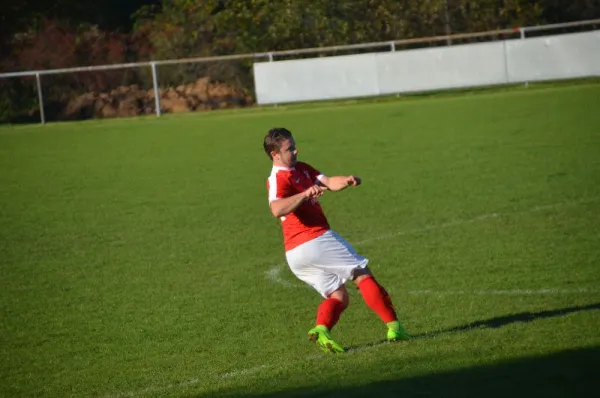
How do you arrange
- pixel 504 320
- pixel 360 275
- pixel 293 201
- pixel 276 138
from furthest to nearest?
pixel 504 320
pixel 360 275
pixel 276 138
pixel 293 201

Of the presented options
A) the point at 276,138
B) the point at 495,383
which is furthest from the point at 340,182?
the point at 495,383

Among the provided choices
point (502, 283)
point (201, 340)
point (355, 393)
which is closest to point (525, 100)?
point (502, 283)

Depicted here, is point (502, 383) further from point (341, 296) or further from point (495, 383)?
point (341, 296)

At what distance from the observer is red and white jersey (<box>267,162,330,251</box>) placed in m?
7.77

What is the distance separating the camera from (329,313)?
7691 millimetres

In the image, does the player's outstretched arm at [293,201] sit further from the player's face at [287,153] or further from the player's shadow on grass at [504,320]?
the player's shadow on grass at [504,320]

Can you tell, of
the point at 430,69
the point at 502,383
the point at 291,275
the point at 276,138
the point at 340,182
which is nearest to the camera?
the point at 502,383

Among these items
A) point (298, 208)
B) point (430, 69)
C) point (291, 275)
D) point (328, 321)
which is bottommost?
point (291, 275)

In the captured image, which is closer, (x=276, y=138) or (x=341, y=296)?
(x=276, y=138)

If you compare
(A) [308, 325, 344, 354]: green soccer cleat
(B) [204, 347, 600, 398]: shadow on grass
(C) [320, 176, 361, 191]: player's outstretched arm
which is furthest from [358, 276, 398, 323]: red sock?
(B) [204, 347, 600, 398]: shadow on grass

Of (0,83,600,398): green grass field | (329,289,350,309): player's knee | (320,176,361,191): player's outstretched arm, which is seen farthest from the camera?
(329,289,350,309): player's knee

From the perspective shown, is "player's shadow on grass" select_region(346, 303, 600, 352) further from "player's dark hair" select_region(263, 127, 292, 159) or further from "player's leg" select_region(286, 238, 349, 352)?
"player's dark hair" select_region(263, 127, 292, 159)

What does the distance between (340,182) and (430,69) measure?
23.8 meters

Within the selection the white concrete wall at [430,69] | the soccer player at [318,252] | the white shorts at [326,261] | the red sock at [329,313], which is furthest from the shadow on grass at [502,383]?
the white concrete wall at [430,69]
